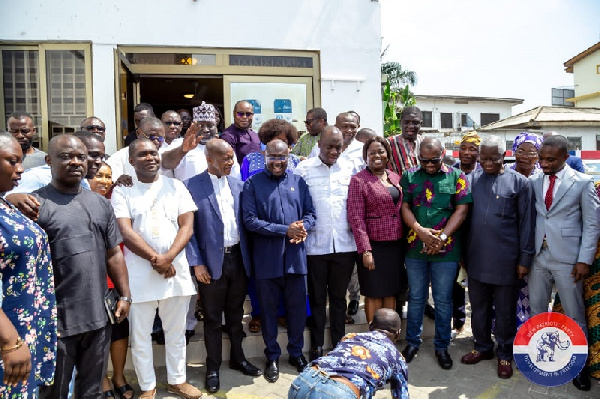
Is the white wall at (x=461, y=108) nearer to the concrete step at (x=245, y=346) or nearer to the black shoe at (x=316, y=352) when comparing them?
the concrete step at (x=245, y=346)

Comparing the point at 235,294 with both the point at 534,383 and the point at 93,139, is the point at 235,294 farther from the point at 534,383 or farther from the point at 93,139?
the point at 534,383

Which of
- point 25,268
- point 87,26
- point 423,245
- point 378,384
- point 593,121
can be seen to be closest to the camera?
point 25,268

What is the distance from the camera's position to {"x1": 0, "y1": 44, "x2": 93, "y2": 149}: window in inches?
288

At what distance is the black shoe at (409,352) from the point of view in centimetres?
479

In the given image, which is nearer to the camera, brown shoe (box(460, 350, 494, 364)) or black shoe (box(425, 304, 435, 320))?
brown shoe (box(460, 350, 494, 364))

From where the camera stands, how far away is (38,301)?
8.56 ft

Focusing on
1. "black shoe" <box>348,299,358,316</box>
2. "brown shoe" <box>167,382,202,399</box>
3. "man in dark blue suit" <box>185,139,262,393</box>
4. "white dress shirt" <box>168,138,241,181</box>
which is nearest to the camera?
"brown shoe" <box>167,382,202,399</box>

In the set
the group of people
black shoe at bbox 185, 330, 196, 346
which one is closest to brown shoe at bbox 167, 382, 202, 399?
the group of people

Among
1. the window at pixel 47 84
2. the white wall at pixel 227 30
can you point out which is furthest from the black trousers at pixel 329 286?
the window at pixel 47 84

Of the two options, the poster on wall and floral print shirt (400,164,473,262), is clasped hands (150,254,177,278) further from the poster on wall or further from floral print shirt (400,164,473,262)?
the poster on wall

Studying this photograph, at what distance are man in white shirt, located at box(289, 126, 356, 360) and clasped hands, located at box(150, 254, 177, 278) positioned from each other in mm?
1352

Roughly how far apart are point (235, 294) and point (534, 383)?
9.37ft

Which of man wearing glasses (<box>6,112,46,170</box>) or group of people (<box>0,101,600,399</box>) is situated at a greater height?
man wearing glasses (<box>6,112,46,170</box>)

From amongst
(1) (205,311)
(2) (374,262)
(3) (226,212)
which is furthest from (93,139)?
(2) (374,262)
